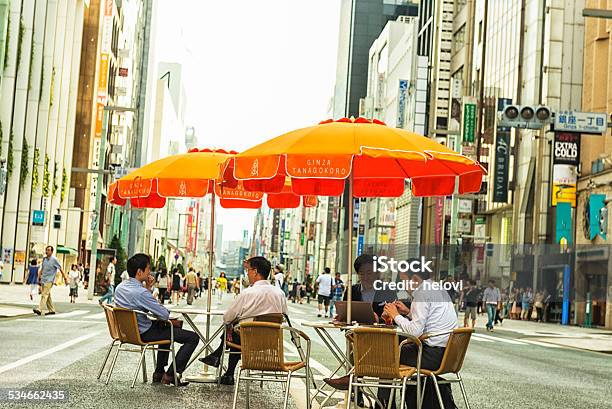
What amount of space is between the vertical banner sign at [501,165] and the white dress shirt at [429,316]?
143 feet

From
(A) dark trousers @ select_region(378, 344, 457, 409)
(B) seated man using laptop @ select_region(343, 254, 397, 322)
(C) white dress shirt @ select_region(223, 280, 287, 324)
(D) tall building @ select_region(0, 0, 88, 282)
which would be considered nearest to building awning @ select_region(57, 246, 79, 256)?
(D) tall building @ select_region(0, 0, 88, 282)

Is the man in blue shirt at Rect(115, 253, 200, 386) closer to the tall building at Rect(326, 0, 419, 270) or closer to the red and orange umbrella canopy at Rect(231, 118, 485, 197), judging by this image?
the red and orange umbrella canopy at Rect(231, 118, 485, 197)

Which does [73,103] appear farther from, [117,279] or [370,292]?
[370,292]

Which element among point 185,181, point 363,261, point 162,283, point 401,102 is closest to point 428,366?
point 363,261

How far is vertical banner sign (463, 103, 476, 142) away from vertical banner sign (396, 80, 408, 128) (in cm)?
2529

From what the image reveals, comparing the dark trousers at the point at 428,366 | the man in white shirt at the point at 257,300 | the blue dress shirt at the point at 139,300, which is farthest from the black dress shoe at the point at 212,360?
the dark trousers at the point at 428,366

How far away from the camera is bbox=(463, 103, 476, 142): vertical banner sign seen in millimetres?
56616

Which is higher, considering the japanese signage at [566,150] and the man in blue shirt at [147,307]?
the japanese signage at [566,150]

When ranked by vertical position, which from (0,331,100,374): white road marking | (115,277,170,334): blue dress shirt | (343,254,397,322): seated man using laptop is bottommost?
(0,331,100,374): white road marking

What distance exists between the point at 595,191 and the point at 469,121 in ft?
57.0

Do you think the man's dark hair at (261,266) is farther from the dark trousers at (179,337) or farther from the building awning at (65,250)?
the building awning at (65,250)

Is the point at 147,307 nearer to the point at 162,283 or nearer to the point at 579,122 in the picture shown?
the point at 579,122

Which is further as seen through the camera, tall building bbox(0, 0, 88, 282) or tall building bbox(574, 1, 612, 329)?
tall building bbox(0, 0, 88, 282)

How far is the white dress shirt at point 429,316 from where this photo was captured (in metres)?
7.98
